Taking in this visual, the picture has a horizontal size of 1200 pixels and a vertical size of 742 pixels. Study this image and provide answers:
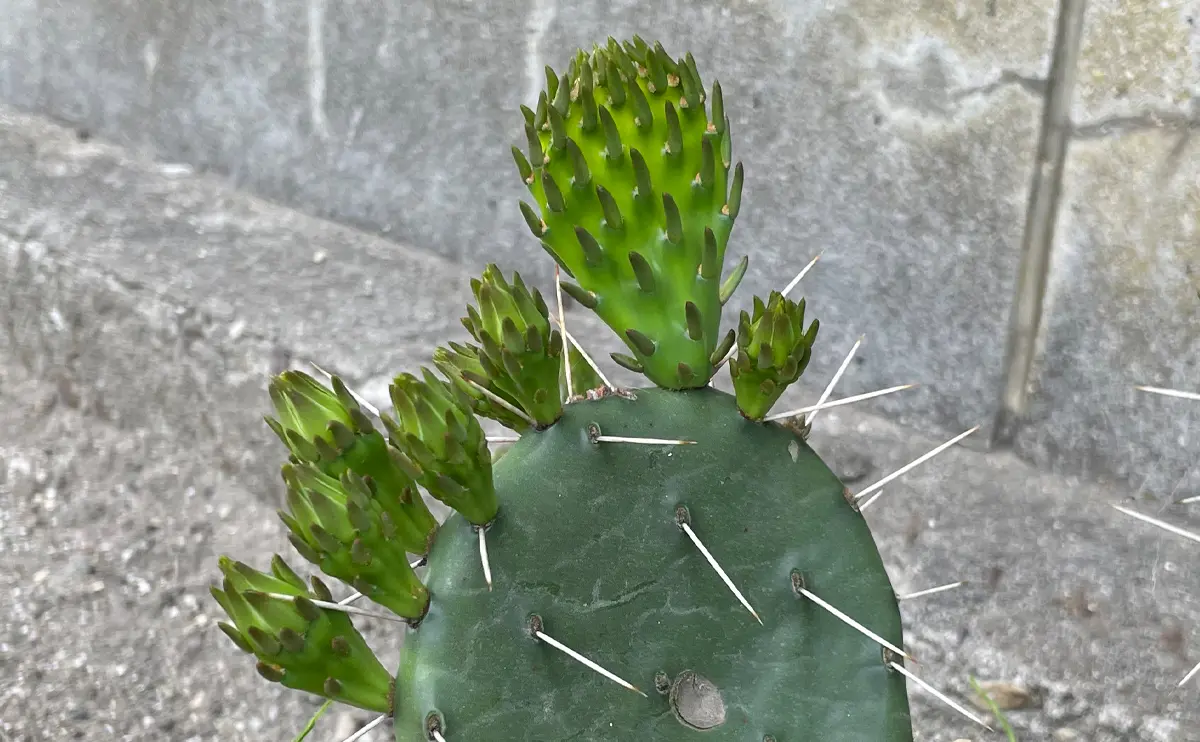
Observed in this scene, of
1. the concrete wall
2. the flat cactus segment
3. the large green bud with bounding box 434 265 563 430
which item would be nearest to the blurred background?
the concrete wall

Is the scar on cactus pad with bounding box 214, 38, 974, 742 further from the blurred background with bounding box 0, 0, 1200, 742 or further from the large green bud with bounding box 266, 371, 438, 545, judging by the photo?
the blurred background with bounding box 0, 0, 1200, 742

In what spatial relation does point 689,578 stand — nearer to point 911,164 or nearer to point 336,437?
point 336,437

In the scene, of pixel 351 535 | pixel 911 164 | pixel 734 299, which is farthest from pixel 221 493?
pixel 351 535

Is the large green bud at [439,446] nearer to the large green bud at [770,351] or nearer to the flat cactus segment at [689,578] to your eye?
the flat cactus segment at [689,578]

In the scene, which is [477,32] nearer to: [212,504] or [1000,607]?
[212,504]

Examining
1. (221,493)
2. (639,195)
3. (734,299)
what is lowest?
(221,493)

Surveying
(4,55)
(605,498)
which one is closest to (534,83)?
(605,498)

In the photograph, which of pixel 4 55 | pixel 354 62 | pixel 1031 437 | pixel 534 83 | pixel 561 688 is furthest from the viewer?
pixel 4 55

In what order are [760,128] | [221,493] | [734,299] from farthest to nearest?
1. [221,493]
2. [734,299]
3. [760,128]
